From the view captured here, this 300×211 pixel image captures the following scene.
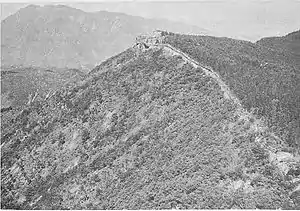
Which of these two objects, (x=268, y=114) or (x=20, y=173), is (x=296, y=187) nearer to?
(x=268, y=114)

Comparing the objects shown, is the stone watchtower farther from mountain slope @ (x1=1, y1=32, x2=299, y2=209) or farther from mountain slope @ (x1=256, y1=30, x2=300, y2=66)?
mountain slope @ (x1=256, y1=30, x2=300, y2=66)

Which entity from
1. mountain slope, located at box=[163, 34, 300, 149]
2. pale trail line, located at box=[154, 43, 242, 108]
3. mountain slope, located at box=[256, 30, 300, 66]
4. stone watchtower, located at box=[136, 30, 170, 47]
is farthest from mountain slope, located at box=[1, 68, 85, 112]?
pale trail line, located at box=[154, 43, 242, 108]

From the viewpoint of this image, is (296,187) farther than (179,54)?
No

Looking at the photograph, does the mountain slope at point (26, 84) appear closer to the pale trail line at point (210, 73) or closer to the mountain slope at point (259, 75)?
the mountain slope at point (259, 75)

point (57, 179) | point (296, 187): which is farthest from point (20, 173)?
point (296, 187)

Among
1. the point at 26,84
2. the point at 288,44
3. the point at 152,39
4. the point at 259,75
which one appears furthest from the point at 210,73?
the point at 26,84

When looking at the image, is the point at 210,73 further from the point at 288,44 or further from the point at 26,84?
the point at 26,84
